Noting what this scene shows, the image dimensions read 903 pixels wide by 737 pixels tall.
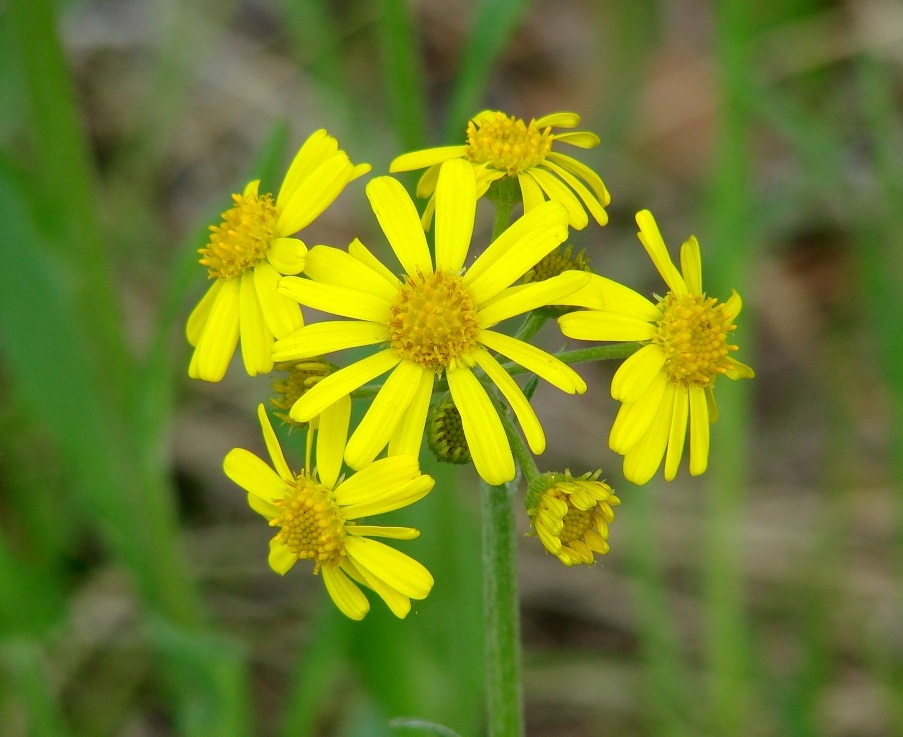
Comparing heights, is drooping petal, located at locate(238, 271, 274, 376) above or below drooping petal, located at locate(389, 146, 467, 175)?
below

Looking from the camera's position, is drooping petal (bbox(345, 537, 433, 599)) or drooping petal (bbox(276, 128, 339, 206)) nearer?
drooping petal (bbox(345, 537, 433, 599))

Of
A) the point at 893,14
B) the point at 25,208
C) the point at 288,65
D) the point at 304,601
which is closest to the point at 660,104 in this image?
the point at 893,14


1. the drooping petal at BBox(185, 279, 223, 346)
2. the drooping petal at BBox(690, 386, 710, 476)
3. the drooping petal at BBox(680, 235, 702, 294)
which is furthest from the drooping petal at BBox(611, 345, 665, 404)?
the drooping petal at BBox(185, 279, 223, 346)

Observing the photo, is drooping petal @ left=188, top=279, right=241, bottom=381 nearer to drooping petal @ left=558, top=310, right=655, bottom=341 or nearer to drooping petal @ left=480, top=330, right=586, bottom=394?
drooping petal @ left=480, top=330, right=586, bottom=394

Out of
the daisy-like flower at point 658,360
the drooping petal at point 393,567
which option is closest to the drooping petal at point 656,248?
the daisy-like flower at point 658,360

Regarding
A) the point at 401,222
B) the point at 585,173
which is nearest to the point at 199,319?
the point at 401,222

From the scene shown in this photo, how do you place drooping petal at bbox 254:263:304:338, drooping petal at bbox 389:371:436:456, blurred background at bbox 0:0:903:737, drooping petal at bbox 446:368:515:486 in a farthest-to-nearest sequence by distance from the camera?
blurred background at bbox 0:0:903:737 < drooping petal at bbox 254:263:304:338 < drooping petal at bbox 389:371:436:456 < drooping petal at bbox 446:368:515:486

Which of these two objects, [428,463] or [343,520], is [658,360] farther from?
[428,463]
